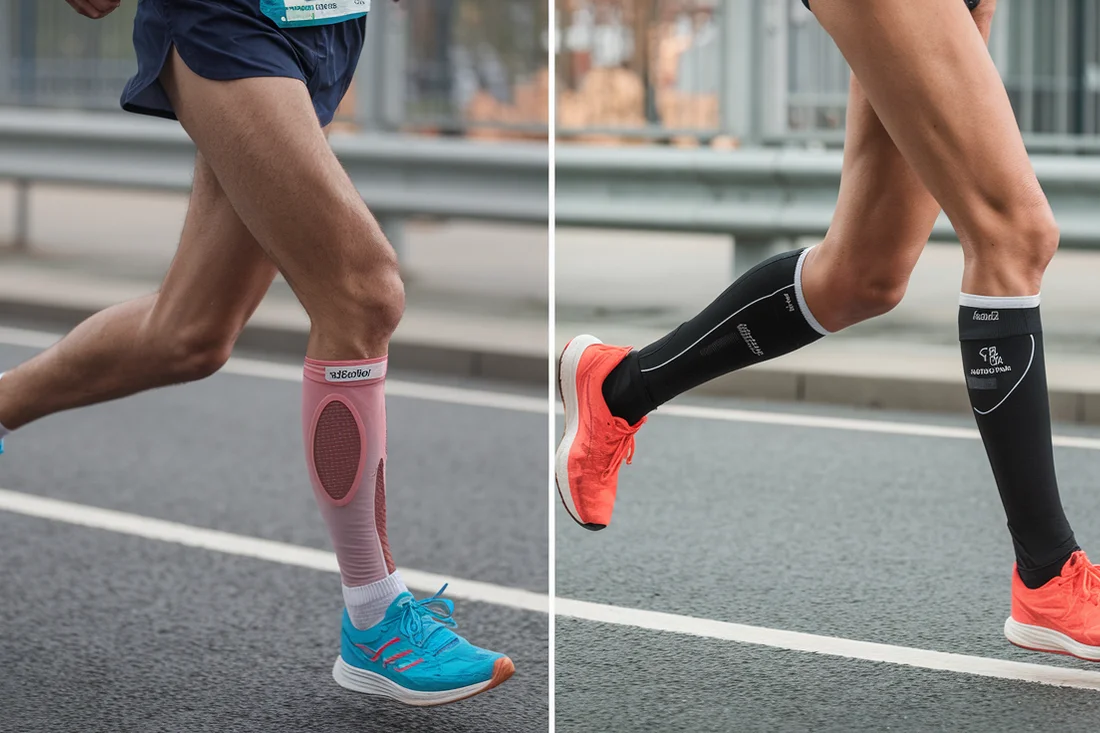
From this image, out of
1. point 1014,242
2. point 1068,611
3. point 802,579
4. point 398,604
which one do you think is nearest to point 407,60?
point 802,579

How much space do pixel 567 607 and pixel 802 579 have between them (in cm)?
57

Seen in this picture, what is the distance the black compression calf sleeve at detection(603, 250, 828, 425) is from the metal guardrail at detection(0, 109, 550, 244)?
5.15 m

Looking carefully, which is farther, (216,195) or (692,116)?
(692,116)

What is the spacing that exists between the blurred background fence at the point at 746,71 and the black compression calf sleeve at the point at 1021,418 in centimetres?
560

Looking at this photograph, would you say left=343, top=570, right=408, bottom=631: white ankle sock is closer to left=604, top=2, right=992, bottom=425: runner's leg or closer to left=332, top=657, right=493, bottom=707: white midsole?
left=332, top=657, right=493, bottom=707: white midsole

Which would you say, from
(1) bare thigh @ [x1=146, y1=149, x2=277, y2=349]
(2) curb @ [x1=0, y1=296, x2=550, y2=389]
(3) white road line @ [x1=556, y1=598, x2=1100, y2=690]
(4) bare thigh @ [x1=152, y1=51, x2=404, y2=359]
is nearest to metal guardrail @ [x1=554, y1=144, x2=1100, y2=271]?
(2) curb @ [x1=0, y1=296, x2=550, y2=389]

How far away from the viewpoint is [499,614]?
3607 millimetres

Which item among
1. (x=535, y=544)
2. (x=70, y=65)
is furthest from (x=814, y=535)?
(x=70, y=65)

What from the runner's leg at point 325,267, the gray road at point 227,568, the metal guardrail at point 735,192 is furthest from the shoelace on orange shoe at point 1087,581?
the metal guardrail at point 735,192

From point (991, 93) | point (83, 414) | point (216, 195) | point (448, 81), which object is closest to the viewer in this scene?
point (991, 93)

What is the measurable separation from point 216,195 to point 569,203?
209 inches

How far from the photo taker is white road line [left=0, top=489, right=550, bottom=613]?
12.4 feet

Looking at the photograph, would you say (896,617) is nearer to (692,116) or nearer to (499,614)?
(499,614)

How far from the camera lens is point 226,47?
272 centimetres
